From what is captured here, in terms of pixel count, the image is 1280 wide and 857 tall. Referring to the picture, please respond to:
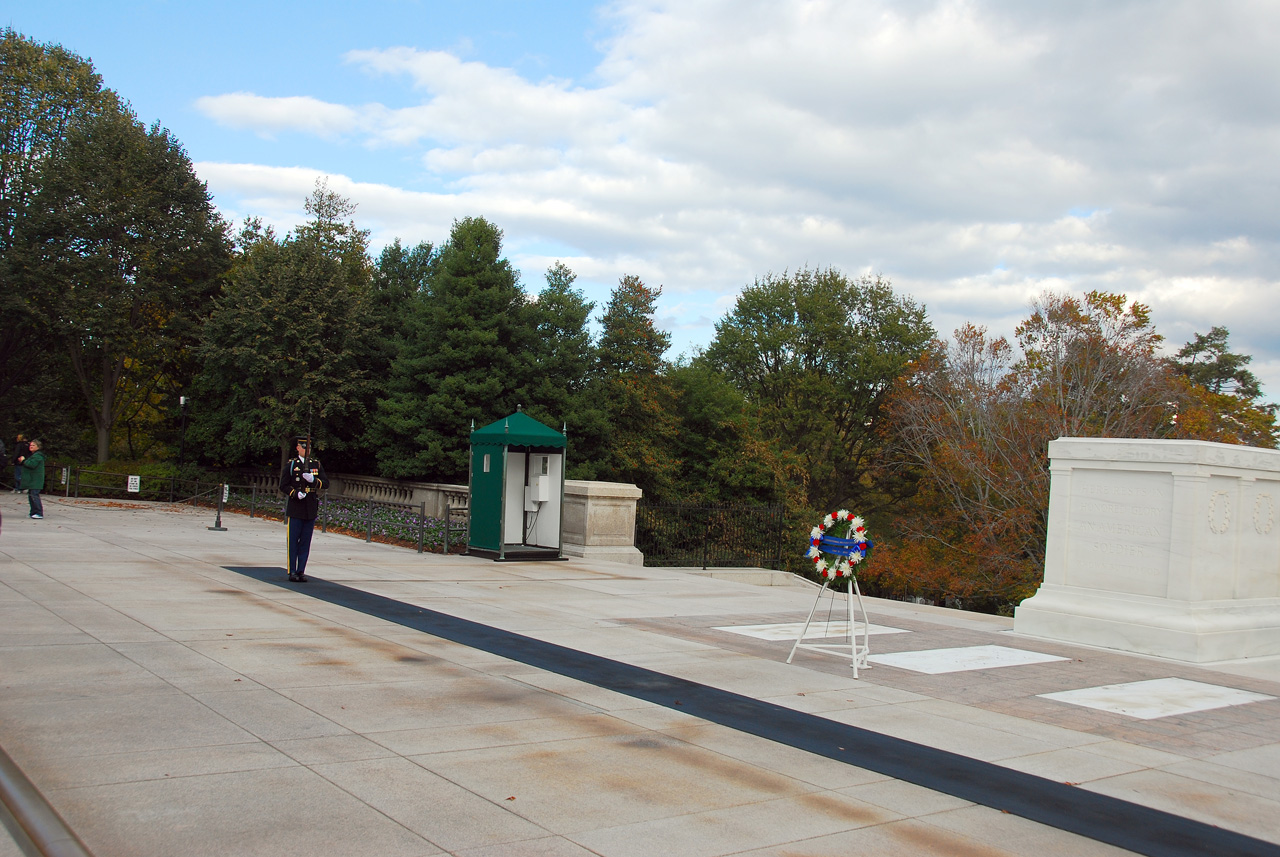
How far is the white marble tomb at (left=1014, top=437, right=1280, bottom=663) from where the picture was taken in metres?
10.8

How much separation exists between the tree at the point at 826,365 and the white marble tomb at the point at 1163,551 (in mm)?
35890


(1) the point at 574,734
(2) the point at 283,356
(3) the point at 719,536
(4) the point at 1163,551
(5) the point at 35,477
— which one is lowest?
(3) the point at 719,536

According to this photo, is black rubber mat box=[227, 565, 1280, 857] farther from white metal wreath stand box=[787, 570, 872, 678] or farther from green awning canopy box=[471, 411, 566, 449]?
green awning canopy box=[471, 411, 566, 449]

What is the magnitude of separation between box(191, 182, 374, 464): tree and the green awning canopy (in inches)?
710

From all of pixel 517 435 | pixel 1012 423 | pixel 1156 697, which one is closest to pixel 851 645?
pixel 1156 697

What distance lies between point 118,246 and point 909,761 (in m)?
39.1

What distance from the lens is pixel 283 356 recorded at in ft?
109

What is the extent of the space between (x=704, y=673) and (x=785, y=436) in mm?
42496

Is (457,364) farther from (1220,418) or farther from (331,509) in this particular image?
(1220,418)

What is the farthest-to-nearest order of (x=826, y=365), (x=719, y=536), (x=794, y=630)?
(x=826, y=365) → (x=719, y=536) → (x=794, y=630)

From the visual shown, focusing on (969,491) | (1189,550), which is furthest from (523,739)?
(969,491)

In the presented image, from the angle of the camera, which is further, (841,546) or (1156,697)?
(841,546)

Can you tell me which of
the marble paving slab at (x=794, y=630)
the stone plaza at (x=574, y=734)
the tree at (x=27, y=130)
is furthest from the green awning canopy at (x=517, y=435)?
the tree at (x=27, y=130)

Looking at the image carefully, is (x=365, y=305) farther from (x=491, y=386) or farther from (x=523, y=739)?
(x=523, y=739)
